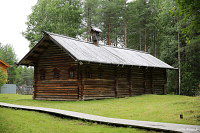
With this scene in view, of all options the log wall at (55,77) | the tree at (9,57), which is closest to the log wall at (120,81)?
the log wall at (55,77)

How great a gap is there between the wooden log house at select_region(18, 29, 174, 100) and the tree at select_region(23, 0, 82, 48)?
1828cm

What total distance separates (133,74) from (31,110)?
618 inches

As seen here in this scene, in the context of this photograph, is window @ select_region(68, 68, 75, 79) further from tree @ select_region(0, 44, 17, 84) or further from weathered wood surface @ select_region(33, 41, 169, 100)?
tree @ select_region(0, 44, 17, 84)

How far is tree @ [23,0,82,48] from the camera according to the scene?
1727 inches

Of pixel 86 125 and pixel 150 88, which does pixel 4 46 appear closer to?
pixel 150 88

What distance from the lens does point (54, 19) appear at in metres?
45.9

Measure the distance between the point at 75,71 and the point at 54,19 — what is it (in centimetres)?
2645

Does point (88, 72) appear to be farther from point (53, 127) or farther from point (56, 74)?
point (53, 127)

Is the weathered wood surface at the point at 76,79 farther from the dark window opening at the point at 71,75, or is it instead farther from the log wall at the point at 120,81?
the dark window opening at the point at 71,75

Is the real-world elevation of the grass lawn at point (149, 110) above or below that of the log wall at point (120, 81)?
below

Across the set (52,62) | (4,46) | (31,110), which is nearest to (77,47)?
(52,62)

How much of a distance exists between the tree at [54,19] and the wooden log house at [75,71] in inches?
720

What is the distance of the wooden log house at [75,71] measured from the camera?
21.7 meters

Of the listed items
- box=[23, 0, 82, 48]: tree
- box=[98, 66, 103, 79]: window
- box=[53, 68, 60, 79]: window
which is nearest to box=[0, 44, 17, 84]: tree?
box=[23, 0, 82, 48]: tree
